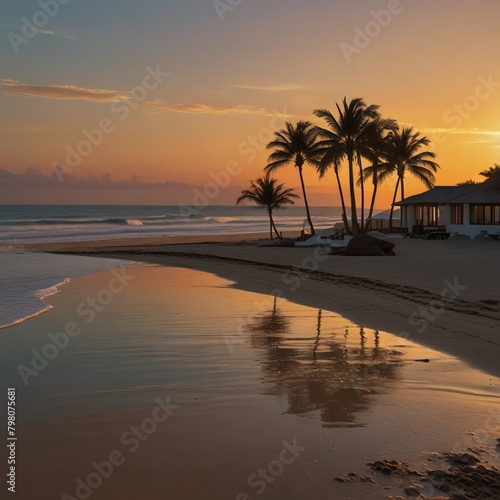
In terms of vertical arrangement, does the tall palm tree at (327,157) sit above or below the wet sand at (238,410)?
above

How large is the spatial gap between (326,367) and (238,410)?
1.99 metres

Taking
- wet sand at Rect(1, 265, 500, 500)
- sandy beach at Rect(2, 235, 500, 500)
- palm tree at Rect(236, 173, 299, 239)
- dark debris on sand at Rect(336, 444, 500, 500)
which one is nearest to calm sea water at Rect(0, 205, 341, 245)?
palm tree at Rect(236, 173, 299, 239)

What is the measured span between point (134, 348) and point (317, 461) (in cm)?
467

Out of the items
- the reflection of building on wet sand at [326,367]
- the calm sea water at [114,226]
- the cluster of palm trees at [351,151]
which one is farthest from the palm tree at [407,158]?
the reflection of building on wet sand at [326,367]

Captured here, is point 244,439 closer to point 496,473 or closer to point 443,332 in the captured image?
point 496,473

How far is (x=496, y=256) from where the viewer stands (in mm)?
23359

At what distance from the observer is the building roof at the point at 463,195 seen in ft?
120

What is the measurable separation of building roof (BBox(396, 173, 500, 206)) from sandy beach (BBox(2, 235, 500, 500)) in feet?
78.8

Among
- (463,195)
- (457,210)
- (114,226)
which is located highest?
(463,195)

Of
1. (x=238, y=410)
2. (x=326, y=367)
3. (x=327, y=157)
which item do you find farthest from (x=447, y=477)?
(x=327, y=157)

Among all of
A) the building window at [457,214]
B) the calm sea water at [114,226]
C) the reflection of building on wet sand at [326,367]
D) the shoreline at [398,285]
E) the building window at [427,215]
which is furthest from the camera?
the calm sea water at [114,226]

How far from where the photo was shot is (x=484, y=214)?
123 ft

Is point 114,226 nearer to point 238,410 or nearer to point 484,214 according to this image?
point 484,214

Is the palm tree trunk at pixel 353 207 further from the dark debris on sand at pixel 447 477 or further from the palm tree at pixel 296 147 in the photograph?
the dark debris on sand at pixel 447 477
